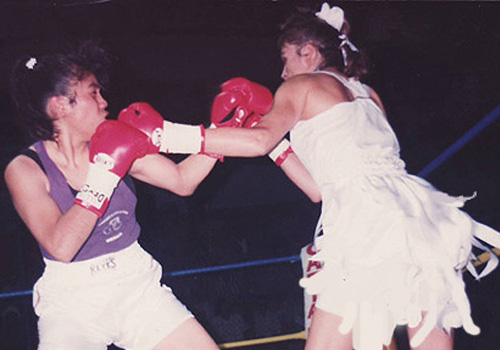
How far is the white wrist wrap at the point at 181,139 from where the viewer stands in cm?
144

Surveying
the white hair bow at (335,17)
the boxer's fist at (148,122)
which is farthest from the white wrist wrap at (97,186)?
the white hair bow at (335,17)

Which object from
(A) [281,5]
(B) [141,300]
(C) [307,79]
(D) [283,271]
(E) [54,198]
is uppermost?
(A) [281,5]

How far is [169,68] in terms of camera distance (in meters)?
3.92

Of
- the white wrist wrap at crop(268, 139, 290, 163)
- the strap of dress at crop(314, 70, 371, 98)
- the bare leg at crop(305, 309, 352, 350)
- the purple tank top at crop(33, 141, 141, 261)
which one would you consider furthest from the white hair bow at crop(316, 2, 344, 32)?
the bare leg at crop(305, 309, 352, 350)

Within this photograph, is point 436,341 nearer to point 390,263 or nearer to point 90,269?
point 390,263

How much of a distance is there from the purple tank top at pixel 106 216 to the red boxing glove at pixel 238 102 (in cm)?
40

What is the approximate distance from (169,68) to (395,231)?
118 inches

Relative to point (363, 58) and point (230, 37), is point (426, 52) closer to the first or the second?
point (230, 37)

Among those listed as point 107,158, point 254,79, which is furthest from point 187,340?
point 254,79

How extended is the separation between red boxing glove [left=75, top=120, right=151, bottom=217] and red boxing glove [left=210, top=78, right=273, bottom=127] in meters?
0.33

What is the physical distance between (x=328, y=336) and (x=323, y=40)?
960 mm

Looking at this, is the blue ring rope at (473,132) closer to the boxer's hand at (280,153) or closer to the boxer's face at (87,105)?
the boxer's hand at (280,153)

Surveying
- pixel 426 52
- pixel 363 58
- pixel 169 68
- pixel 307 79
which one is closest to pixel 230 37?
pixel 169 68

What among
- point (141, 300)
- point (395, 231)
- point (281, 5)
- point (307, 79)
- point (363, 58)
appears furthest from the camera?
point (281, 5)
